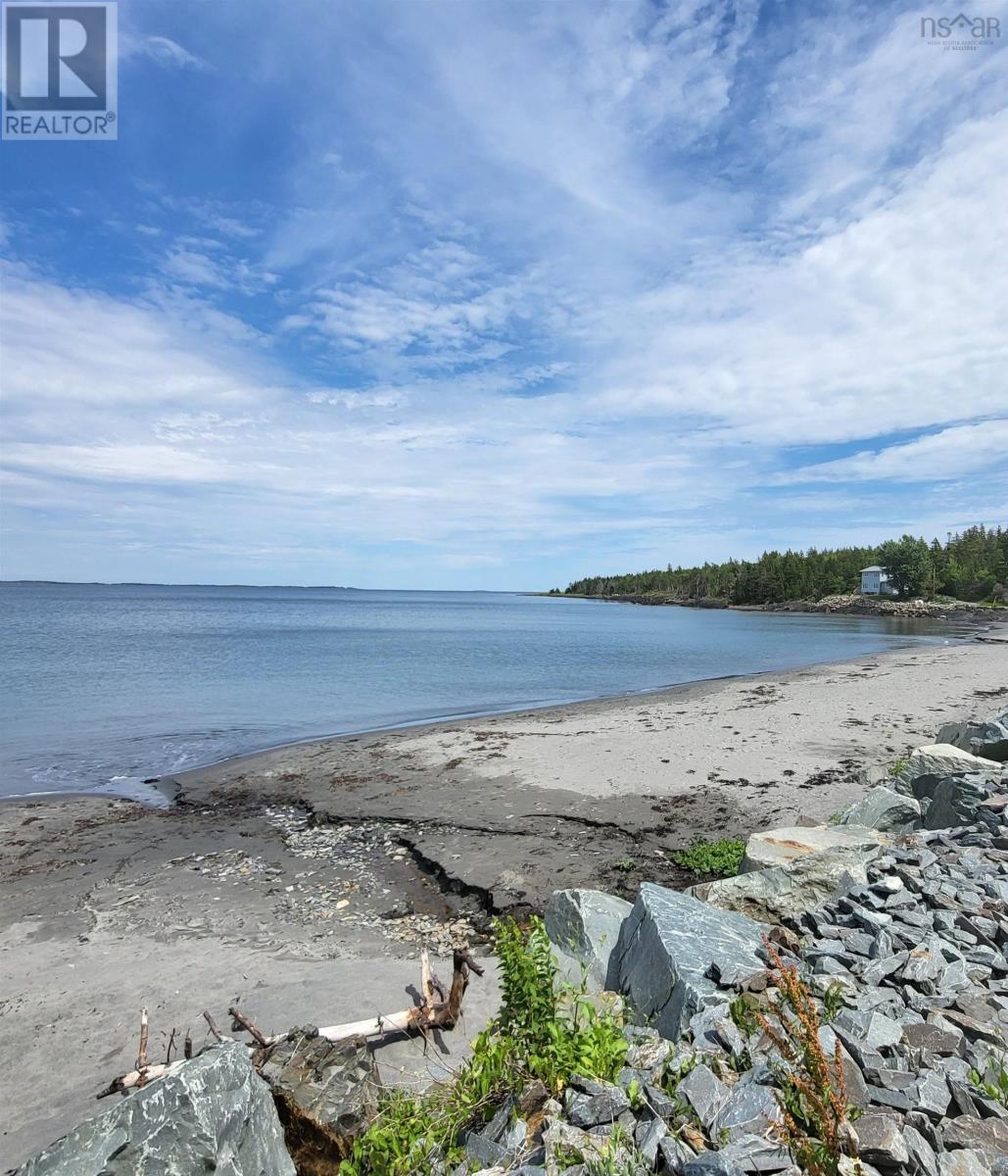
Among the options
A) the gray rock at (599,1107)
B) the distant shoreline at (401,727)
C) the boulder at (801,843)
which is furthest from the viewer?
the distant shoreline at (401,727)

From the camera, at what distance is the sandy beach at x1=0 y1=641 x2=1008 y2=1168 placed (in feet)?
21.8

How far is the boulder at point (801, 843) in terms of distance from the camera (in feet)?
23.8

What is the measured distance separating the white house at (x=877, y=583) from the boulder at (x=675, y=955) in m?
139

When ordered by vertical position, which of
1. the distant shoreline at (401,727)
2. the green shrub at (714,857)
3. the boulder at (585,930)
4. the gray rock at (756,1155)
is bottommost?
the distant shoreline at (401,727)

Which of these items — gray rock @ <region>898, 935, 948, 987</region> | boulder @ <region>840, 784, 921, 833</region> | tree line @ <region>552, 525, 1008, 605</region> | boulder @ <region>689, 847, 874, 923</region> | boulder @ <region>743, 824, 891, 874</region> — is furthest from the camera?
tree line @ <region>552, 525, 1008, 605</region>

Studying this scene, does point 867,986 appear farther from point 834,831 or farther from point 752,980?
point 834,831

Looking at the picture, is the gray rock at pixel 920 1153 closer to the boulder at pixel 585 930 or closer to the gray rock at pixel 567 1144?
the gray rock at pixel 567 1144

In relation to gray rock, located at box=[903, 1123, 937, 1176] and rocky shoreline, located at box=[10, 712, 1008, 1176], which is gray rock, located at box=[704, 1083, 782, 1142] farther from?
gray rock, located at box=[903, 1123, 937, 1176]

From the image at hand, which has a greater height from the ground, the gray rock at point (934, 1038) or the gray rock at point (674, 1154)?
the gray rock at point (934, 1038)

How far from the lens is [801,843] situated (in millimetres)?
7598

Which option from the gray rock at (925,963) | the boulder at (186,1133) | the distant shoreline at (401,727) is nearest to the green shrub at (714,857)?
the gray rock at (925,963)

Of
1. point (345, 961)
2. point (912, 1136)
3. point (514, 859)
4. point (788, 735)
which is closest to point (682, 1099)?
point (912, 1136)

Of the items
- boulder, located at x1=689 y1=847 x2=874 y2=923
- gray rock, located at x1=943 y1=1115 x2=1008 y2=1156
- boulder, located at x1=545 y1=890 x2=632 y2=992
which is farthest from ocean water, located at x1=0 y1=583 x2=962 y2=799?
gray rock, located at x1=943 y1=1115 x2=1008 y2=1156

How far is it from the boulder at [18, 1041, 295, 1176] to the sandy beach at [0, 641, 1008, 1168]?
65.8 inches
